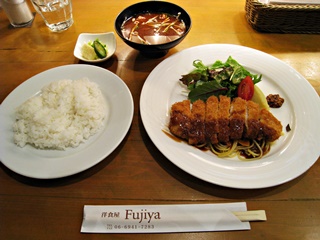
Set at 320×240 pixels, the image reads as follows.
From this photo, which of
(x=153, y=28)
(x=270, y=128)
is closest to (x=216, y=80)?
(x=270, y=128)

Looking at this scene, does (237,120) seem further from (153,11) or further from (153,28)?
(153,11)

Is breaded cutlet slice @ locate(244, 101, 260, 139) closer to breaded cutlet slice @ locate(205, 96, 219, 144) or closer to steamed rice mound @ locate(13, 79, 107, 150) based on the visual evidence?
breaded cutlet slice @ locate(205, 96, 219, 144)

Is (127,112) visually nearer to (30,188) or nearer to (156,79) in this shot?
(156,79)

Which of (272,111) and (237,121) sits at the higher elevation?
(237,121)

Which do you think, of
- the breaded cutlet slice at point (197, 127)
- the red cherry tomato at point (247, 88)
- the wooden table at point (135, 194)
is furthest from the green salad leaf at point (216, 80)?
the wooden table at point (135, 194)

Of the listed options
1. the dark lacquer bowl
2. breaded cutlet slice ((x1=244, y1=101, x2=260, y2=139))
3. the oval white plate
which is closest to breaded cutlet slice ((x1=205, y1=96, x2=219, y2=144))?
breaded cutlet slice ((x1=244, y1=101, x2=260, y2=139))

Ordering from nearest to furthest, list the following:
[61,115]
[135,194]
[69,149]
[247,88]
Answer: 1. [135,194]
2. [69,149]
3. [61,115]
4. [247,88]

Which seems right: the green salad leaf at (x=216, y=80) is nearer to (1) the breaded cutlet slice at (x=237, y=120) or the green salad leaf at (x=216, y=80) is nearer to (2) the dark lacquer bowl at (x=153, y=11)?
(1) the breaded cutlet slice at (x=237, y=120)
